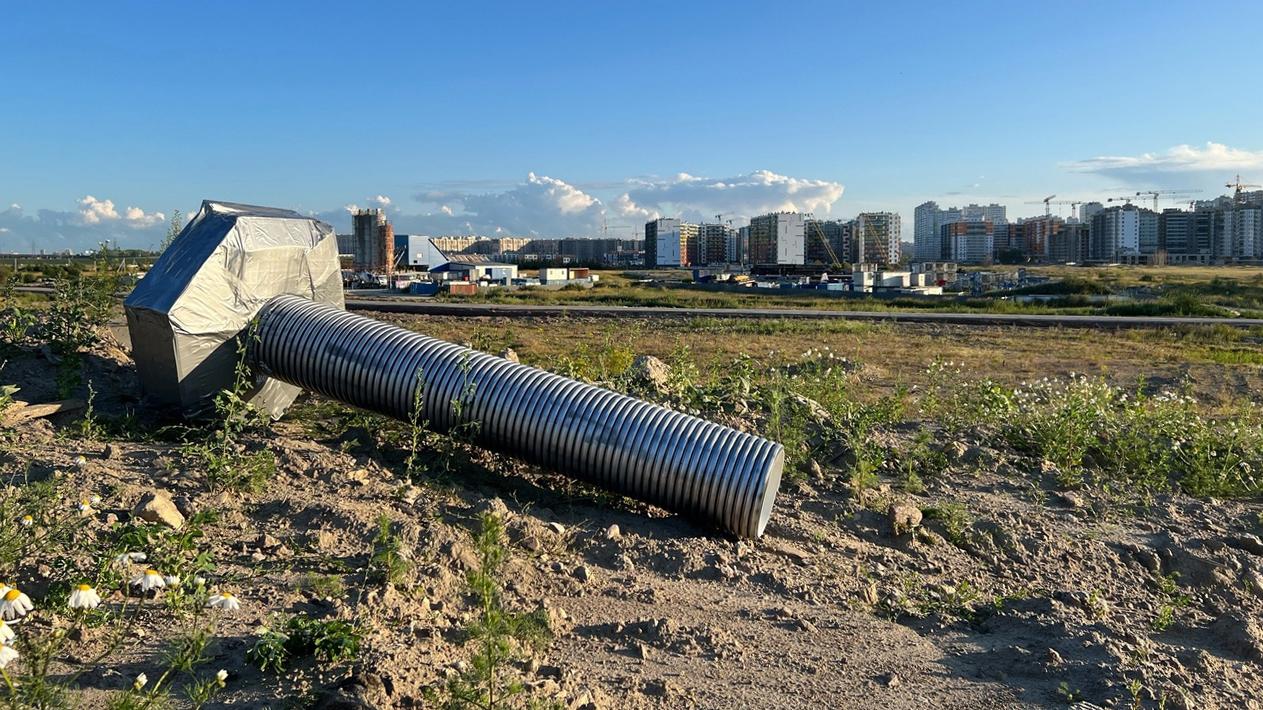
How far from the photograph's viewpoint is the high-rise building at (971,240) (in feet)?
567

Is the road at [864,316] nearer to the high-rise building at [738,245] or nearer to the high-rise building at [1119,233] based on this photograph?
the high-rise building at [738,245]

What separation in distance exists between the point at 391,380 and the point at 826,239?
129 meters

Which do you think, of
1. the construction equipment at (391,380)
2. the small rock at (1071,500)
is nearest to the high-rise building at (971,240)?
the small rock at (1071,500)

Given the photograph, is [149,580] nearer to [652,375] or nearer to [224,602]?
[224,602]

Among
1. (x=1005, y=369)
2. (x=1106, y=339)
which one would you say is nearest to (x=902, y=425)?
(x=1005, y=369)

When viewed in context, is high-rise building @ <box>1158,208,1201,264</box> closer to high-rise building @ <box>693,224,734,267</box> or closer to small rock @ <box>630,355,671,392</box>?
high-rise building @ <box>693,224,734,267</box>

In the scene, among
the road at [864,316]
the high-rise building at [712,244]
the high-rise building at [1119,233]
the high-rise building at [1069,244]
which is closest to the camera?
the road at [864,316]

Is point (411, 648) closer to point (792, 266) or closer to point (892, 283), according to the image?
point (892, 283)

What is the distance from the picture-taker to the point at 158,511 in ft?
15.7

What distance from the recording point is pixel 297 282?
7938 millimetres

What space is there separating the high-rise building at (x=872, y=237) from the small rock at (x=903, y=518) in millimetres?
126698

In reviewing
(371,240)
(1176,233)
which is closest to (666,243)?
(371,240)

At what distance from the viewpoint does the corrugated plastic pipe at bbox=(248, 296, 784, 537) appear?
19.9 ft

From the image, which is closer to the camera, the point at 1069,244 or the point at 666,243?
the point at 666,243
